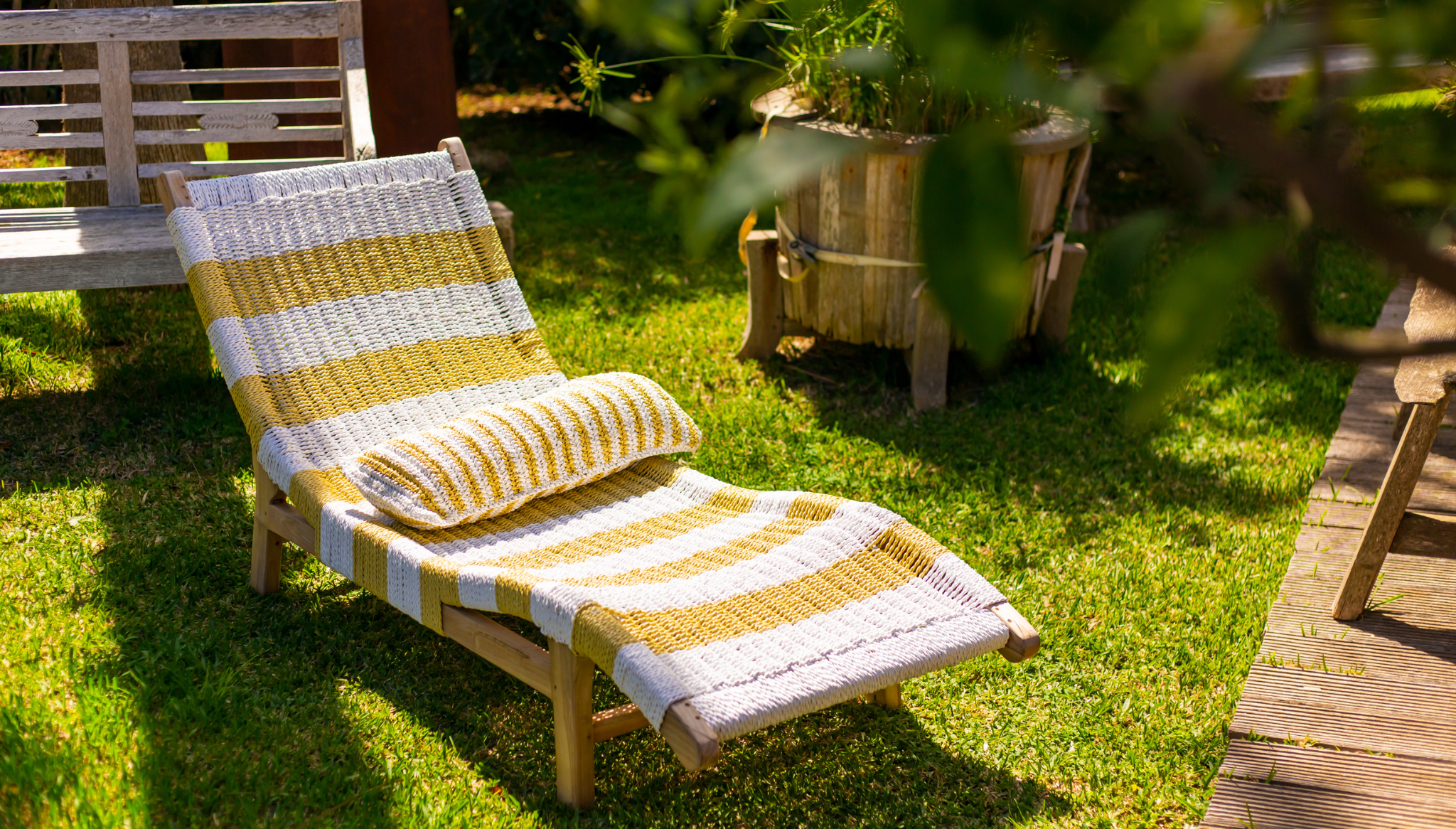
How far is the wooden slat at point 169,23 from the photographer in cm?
409

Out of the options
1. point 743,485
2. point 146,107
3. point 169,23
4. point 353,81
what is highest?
point 169,23

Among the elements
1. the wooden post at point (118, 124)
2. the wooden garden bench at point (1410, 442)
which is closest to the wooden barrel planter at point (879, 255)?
the wooden garden bench at point (1410, 442)

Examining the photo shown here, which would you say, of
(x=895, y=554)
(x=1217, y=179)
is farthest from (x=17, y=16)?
(x=1217, y=179)

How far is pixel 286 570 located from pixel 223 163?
1673 mm

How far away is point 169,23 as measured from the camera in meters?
4.21

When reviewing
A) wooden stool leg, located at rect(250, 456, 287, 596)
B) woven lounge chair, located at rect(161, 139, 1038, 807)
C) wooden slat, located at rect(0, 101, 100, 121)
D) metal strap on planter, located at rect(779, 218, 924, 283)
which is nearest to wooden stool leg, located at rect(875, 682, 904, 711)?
woven lounge chair, located at rect(161, 139, 1038, 807)

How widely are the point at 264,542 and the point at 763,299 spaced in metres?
2.15

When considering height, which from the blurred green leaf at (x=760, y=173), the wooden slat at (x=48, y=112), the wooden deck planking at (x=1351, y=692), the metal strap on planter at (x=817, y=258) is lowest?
the wooden deck planking at (x=1351, y=692)

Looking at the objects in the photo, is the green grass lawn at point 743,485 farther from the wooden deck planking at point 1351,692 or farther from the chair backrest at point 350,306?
the chair backrest at point 350,306

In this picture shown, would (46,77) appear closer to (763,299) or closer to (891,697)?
(763,299)

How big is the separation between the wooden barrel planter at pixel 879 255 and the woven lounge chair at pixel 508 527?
1.24 meters

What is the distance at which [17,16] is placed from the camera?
4.08 m

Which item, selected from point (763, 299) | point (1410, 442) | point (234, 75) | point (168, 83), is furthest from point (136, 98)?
point (1410, 442)

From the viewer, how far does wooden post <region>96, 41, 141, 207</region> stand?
13.8 feet
